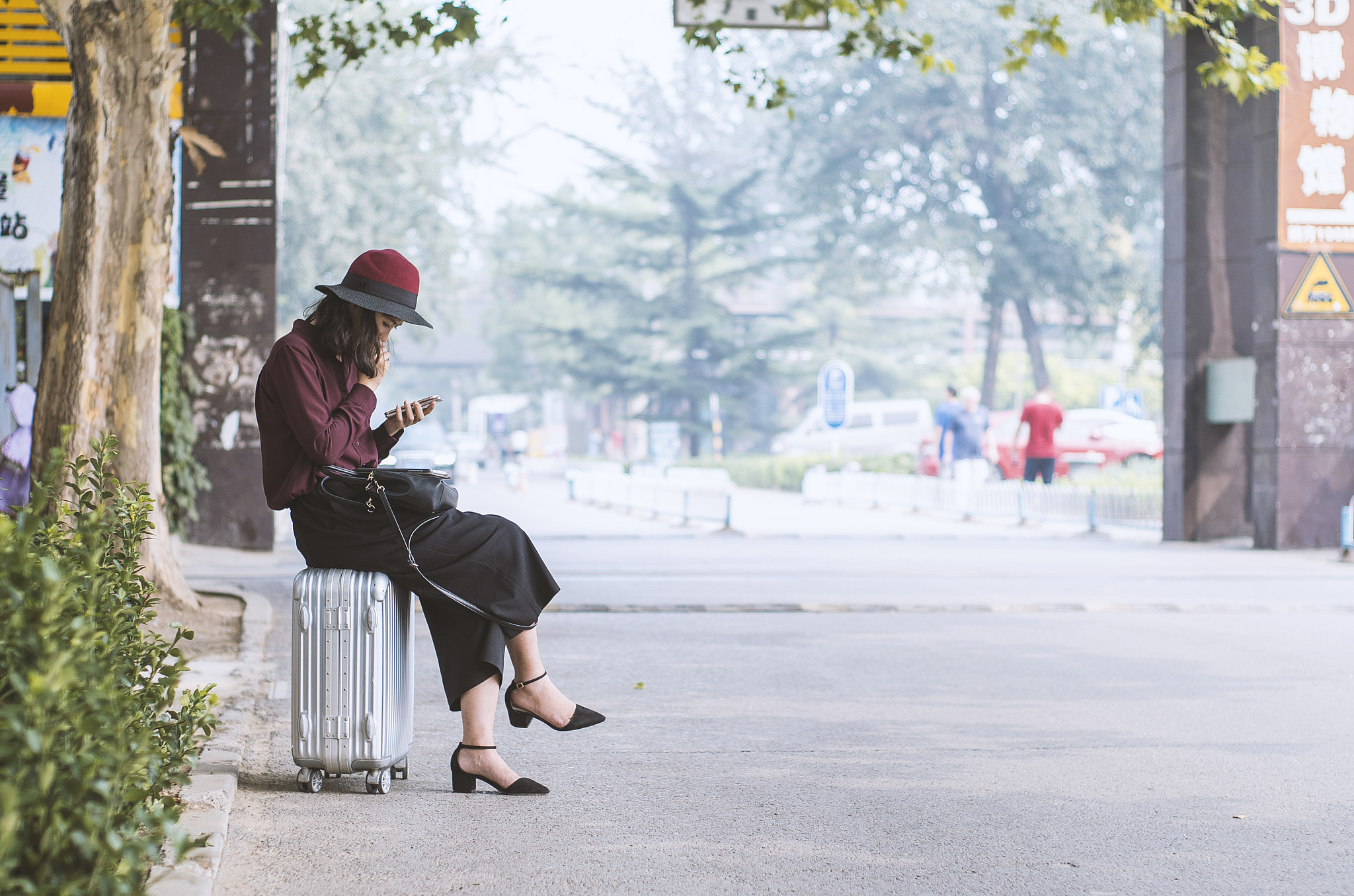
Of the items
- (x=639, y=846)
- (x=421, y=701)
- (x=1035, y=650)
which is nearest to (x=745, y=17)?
(x=1035, y=650)

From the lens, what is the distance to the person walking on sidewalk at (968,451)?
21.6m

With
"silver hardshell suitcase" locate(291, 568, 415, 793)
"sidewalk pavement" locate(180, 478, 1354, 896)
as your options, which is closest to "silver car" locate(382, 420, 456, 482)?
"sidewalk pavement" locate(180, 478, 1354, 896)

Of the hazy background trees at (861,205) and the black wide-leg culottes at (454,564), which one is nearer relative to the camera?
the black wide-leg culottes at (454,564)

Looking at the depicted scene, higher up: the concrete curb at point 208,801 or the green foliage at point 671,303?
the green foliage at point 671,303

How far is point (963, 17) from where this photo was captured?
44.2 meters

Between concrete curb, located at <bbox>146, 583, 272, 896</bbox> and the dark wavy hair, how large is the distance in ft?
4.43

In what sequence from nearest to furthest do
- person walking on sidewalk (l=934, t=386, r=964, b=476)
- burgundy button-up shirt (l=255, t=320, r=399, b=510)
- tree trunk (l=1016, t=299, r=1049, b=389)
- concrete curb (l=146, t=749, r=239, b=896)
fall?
concrete curb (l=146, t=749, r=239, b=896) < burgundy button-up shirt (l=255, t=320, r=399, b=510) < person walking on sidewalk (l=934, t=386, r=964, b=476) < tree trunk (l=1016, t=299, r=1049, b=389)

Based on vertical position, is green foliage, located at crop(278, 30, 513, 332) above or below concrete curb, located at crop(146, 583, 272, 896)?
above

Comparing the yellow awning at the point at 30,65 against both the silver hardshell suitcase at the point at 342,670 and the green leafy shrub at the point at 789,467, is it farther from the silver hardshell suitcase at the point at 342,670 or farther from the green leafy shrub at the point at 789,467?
the green leafy shrub at the point at 789,467

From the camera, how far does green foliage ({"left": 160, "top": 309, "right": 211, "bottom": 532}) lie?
1188 centimetres

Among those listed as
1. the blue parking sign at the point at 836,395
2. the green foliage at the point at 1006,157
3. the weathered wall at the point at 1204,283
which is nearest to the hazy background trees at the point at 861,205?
the green foliage at the point at 1006,157

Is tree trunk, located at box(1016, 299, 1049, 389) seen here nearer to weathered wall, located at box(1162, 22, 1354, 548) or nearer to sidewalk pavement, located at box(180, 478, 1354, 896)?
weathered wall, located at box(1162, 22, 1354, 548)

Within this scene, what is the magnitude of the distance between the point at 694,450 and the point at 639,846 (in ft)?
153

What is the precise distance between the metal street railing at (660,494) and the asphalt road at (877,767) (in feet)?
32.0
